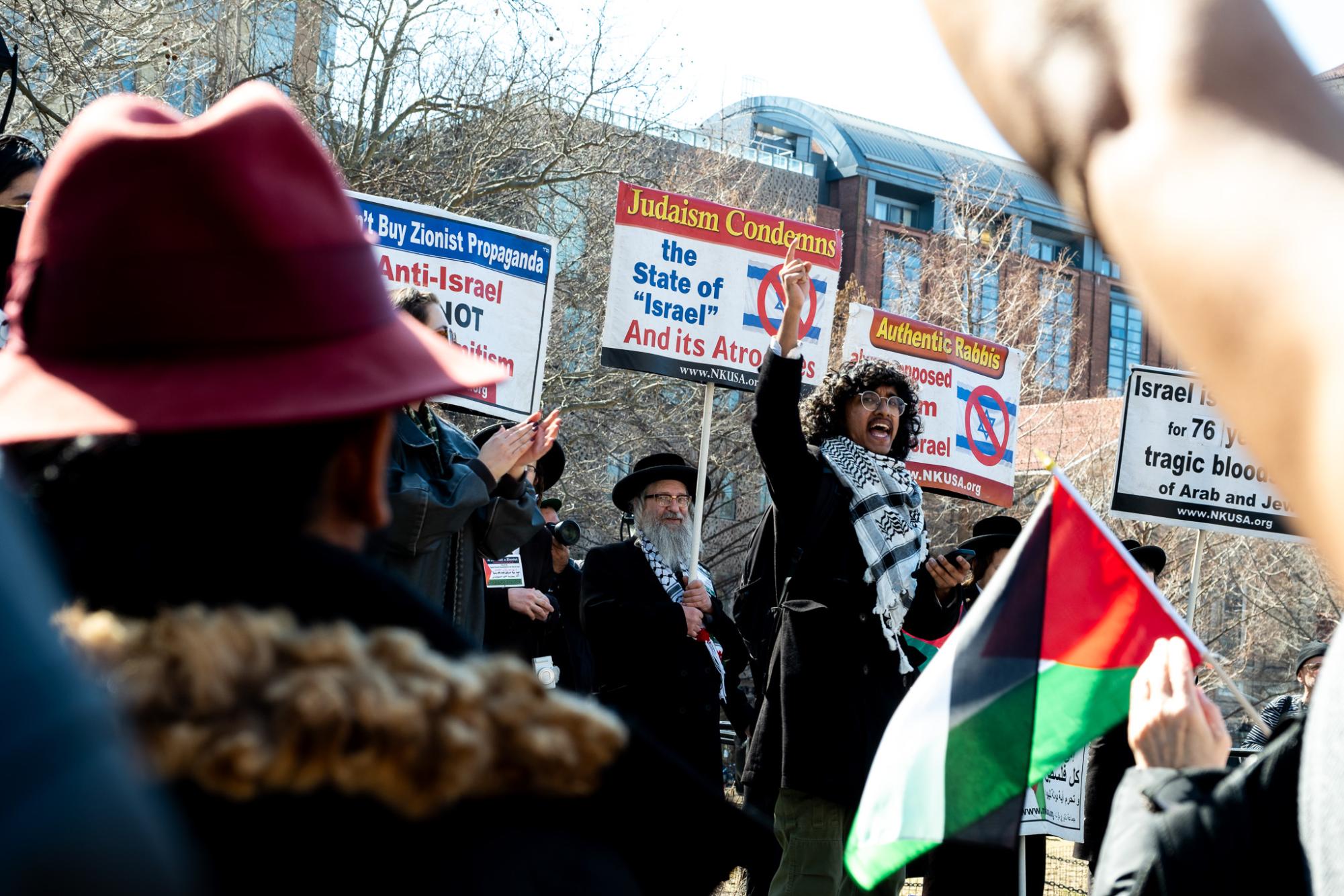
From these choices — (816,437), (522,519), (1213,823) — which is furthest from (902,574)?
(1213,823)

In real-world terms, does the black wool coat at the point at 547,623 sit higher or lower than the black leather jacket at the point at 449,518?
lower

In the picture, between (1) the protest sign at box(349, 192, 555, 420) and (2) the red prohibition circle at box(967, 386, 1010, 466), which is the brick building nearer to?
(2) the red prohibition circle at box(967, 386, 1010, 466)

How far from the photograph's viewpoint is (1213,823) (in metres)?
1.65

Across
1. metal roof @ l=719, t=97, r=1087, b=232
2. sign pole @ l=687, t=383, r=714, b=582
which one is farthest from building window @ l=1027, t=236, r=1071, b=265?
sign pole @ l=687, t=383, r=714, b=582

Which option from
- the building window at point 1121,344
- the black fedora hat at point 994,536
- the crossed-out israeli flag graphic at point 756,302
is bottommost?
the black fedora hat at point 994,536

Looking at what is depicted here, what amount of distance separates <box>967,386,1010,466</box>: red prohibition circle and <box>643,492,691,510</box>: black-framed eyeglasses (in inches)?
165

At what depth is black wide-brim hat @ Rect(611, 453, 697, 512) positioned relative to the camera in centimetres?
725

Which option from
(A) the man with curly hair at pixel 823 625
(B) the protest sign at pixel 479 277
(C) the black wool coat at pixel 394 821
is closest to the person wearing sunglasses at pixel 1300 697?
(A) the man with curly hair at pixel 823 625

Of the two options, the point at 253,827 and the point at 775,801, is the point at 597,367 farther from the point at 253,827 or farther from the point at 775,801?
the point at 253,827

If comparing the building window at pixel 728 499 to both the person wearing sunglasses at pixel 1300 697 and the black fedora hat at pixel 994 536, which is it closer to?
the person wearing sunglasses at pixel 1300 697

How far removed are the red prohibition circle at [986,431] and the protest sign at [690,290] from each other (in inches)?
127

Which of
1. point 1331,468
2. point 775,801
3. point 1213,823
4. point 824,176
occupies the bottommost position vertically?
point 775,801

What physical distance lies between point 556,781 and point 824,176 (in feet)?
150

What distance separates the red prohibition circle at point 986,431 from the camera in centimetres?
1077
